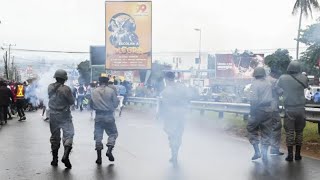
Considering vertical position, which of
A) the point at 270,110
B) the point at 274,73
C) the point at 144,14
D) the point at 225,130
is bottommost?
the point at 225,130

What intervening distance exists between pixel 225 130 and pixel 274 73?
5.68 meters

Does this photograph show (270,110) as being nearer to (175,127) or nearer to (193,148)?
(175,127)

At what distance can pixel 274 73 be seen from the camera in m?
11.0

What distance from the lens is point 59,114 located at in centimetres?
948

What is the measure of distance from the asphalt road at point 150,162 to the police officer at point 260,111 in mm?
379

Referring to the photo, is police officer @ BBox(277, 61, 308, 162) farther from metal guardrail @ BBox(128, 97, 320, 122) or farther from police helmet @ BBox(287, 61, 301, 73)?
metal guardrail @ BBox(128, 97, 320, 122)

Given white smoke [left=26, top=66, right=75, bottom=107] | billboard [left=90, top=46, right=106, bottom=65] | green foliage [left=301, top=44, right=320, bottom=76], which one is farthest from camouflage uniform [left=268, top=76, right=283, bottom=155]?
green foliage [left=301, top=44, right=320, bottom=76]

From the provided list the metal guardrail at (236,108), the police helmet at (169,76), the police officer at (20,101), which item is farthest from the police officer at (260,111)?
the police officer at (20,101)

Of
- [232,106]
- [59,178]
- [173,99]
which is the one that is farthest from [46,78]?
[59,178]

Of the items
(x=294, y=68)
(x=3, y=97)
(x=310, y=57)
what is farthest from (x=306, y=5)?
(x=294, y=68)

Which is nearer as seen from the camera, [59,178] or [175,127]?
[59,178]

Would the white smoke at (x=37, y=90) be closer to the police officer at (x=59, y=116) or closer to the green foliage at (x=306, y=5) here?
the police officer at (x=59, y=116)

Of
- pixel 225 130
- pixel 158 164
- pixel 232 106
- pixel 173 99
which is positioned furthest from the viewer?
pixel 232 106

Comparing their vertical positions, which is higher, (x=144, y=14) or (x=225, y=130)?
(x=144, y=14)
